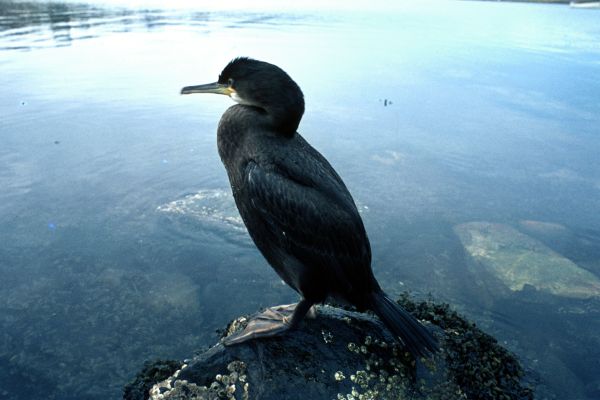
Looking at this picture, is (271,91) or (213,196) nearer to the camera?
(271,91)

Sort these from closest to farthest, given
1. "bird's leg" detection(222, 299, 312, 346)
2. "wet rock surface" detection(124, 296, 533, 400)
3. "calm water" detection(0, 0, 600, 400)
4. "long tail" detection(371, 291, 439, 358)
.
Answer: "wet rock surface" detection(124, 296, 533, 400) < "long tail" detection(371, 291, 439, 358) < "bird's leg" detection(222, 299, 312, 346) < "calm water" detection(0, 0, 600, 400)

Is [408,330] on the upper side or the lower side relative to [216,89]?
lower

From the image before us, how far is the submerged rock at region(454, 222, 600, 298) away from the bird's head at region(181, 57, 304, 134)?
4.01 meters

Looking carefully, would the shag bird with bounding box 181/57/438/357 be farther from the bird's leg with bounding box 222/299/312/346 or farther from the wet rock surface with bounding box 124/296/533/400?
the wet rock surface with bounding box 124/296/533/400

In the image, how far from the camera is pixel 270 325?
11.2 ft

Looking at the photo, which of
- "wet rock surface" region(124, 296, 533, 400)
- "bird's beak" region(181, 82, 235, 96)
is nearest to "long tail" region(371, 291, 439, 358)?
"wet rock surface" region(124, 296, 533, 400)

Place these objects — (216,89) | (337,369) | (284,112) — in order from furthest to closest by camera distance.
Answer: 1. (216,89)
2. (284,112)
3. (337,369)

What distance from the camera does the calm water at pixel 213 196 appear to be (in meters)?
4.84

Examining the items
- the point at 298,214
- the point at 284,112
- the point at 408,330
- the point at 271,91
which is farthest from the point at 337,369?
the point at 271,91

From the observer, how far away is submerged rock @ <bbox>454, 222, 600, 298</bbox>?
5930 millimetres

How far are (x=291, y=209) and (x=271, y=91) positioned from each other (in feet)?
2.78

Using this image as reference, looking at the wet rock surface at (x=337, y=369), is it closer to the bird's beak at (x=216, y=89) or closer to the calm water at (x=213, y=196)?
the calm water at (x=213, y=196)

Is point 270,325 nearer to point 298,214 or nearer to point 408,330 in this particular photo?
point 298,214

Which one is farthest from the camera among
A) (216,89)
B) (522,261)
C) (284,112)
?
(522,261)
